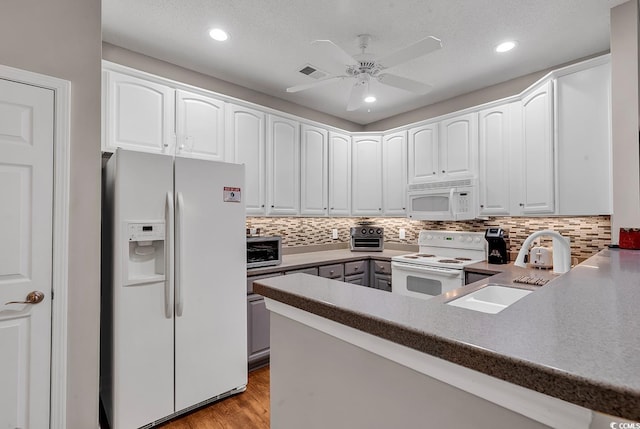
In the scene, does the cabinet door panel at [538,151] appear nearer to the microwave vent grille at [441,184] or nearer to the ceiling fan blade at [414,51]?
the microwave vent grille at [441,184]

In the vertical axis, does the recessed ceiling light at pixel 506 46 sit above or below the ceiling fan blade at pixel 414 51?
above

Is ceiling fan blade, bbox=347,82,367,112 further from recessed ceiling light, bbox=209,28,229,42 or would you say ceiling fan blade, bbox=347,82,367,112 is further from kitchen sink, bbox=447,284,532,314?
kitchen sink, bbox=447,284,532,314

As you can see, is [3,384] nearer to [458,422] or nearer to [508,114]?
[458,422]

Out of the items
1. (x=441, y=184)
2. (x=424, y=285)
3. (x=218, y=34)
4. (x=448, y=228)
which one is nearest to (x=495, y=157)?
(x=441, y=184)

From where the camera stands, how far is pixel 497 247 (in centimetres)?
291

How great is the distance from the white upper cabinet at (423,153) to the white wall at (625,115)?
1539 mm

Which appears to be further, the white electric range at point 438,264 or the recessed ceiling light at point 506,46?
the white electric range at point 438,264

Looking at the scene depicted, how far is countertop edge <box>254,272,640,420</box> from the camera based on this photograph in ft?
1.15

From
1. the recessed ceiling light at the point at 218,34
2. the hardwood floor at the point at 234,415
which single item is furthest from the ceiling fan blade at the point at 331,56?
the hardwood floor at the point at 234,415

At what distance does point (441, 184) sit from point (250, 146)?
6.84 ft

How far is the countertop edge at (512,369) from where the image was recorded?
35 cm

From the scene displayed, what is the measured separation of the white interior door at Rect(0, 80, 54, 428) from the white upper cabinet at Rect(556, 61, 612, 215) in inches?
137

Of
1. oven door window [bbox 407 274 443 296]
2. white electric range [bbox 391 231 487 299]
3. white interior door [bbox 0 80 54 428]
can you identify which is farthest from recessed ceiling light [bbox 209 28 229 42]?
oven door window [bbox 407 274 443 296]

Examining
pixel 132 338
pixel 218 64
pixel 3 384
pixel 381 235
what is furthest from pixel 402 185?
pixel 3 384
